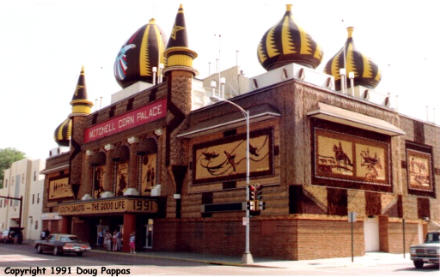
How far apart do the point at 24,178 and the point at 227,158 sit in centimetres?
4846

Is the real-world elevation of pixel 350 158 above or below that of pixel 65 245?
above

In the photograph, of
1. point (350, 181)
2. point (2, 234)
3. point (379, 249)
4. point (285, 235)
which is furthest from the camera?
point (2, 234)

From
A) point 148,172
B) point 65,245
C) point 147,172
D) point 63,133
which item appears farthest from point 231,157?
point 63,133

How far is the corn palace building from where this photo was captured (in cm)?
3023

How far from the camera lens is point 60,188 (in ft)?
192

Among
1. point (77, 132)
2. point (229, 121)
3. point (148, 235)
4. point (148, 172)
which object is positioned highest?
point (77, 132)

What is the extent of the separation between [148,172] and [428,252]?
25.5m

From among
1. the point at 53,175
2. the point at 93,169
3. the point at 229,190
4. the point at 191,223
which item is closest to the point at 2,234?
the point at 53,175

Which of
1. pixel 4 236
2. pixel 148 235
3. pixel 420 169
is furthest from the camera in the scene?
pixel 4 236

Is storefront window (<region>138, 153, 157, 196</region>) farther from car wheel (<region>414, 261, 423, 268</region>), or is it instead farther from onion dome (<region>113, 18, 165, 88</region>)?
car wheel (<region>414, 261, 423, 268</region>)

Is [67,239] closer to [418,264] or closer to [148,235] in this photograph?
[148,235]

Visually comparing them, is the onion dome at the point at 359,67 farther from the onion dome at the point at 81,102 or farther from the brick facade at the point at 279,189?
the onion dome at the point at 81,102

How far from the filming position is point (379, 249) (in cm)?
3525

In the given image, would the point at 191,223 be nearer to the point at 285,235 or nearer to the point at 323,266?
the point at 285,235
